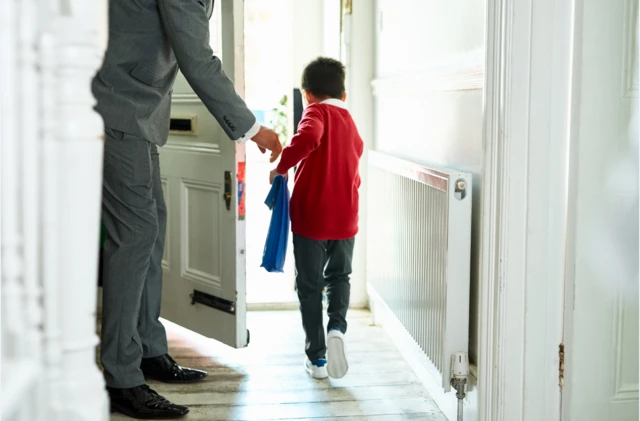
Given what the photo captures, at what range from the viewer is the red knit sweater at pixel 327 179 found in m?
2.80

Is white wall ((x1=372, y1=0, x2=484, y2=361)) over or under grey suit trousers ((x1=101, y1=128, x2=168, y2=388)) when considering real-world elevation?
over

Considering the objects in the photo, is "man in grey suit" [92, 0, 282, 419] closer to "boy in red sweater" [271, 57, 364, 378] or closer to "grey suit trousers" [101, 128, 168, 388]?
"grey suit trousers" [101, 128, 168, 388]

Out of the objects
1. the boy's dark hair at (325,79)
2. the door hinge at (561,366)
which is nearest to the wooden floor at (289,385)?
the door hinge at (561,366)

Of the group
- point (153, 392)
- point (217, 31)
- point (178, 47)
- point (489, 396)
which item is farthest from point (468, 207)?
point (217, 31)

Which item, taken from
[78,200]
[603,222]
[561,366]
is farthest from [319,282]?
[78,200]

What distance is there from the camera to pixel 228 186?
116 inches

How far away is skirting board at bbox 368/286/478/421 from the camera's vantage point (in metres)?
2.39

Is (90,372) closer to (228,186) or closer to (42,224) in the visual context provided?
(42,224)

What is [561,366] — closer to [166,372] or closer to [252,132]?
[252,132]

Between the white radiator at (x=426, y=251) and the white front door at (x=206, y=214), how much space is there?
0.56 m

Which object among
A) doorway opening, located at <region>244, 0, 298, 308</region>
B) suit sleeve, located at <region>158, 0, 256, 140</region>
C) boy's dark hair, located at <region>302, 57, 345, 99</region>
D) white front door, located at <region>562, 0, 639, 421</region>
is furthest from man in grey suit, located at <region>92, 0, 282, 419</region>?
doorway opening, located at <region>244, 0, 298, 308</region>

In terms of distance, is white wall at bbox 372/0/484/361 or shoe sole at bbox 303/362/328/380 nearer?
white wall at bbox 372/0/484/361

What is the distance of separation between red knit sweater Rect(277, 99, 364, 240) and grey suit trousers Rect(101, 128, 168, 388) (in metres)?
0.55

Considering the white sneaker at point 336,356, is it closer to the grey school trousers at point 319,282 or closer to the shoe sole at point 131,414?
the grey school trousers at point 319,282
